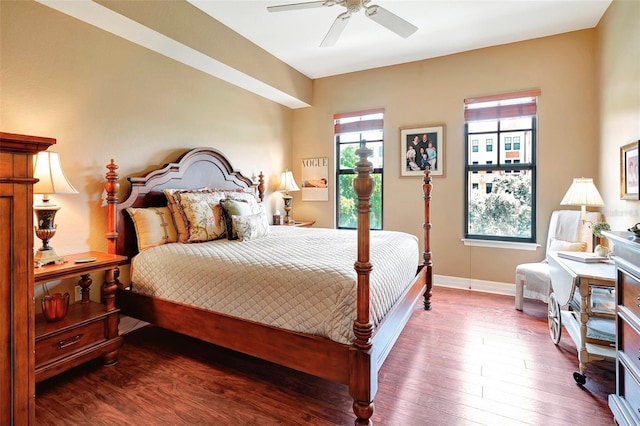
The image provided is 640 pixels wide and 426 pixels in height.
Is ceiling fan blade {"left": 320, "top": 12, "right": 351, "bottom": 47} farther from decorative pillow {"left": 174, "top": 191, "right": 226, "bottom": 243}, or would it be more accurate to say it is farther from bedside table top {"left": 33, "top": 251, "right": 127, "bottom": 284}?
bedside table top {"left": 33, "top": 251, "right": 127, "bottom": 284}

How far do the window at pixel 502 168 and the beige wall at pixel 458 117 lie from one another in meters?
0.11

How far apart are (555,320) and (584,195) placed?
3.93 feet

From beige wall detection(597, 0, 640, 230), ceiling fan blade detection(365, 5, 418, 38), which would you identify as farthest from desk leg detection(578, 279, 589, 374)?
ceiling fan blade detection(365, 5, 418, 38)

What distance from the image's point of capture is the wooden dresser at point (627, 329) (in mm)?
1418

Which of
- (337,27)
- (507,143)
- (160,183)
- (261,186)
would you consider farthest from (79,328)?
(507,143)

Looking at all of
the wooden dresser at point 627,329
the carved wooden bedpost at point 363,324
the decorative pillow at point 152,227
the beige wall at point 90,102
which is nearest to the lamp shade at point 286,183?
the beige wall at point 90,102

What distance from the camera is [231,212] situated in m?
3.04

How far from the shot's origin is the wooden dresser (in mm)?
1418

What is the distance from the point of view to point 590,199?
9.47ft

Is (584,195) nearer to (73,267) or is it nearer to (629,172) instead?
(629,172)

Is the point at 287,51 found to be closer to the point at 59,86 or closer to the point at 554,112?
the point at 59,86

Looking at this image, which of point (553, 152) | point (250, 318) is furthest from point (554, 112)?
point (250, 318)

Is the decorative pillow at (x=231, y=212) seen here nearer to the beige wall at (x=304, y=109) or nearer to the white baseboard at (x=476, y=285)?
the beige wall at (x=304, y=109)

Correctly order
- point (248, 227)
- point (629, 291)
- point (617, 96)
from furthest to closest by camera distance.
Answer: point (248, 227)
point (617, 96)
point (629, 291)
